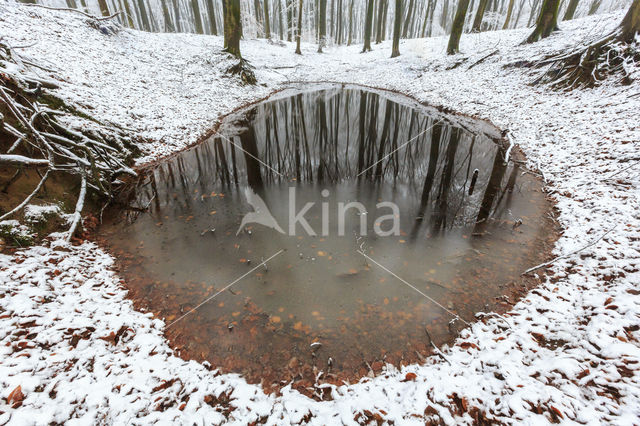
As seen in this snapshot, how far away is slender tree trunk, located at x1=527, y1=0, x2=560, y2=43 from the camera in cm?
1358

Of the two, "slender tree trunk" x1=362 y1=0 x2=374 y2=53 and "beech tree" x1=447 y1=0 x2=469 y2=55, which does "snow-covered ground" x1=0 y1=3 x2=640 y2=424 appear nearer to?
"beech tree" x1=447 y1=0 x2=469 y2=55

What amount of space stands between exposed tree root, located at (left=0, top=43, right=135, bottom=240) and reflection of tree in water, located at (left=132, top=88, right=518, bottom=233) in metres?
1.12

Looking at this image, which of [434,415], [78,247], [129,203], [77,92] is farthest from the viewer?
[77,92]

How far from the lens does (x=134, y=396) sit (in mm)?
2586

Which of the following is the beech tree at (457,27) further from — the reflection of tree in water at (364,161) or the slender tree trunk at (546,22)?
the reflection of tree in water at (364,161)

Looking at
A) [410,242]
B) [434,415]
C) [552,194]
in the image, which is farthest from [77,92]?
[552,194]

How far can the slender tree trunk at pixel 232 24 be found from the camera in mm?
13836

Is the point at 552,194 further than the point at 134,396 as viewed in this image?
Yes

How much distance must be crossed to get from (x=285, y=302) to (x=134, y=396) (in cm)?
198

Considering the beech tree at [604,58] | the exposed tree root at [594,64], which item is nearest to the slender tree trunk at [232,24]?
the exposed tree root at [594,64]

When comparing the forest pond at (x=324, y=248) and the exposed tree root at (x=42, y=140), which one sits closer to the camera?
the forest pond at (x=324, y=248)

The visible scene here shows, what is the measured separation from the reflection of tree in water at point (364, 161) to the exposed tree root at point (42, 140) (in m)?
1.12

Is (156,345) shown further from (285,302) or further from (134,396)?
(285,302)

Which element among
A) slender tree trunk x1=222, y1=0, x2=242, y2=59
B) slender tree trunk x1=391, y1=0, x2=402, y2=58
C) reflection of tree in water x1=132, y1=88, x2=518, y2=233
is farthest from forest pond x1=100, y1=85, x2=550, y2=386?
slender tree trunk x1=391, y1=0, x2=402, y2=58
